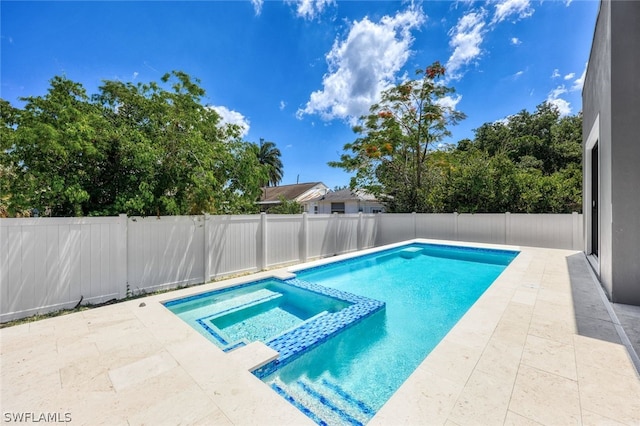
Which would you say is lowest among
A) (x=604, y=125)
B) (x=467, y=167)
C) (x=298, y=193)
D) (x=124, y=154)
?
(x=124, y=154)

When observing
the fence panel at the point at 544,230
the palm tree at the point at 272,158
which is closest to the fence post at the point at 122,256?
the fence panel at the point at 544,230

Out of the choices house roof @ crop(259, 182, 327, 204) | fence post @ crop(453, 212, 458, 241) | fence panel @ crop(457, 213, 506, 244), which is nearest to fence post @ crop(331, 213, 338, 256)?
fence post @ crop(453, 212, 458, 241)

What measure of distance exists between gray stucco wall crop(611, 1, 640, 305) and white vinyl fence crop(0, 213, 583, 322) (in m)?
7.04

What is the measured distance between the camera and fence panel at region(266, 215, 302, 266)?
26.2 feet

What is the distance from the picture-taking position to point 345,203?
24859 mm

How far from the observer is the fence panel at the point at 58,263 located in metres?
4.10

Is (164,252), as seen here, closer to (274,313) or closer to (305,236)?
(274,313)

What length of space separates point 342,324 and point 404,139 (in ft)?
45.0

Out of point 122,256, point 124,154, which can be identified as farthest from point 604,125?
point 122,256

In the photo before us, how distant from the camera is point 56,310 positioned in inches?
177

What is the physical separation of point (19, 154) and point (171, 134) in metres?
2.41

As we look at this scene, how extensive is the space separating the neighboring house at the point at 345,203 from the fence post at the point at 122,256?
19000mm

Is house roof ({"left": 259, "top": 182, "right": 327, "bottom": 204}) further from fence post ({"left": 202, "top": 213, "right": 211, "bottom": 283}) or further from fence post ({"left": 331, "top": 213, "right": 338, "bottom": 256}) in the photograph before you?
fence post ({"left": 202, "top": 213, "right": 211, "bottom": 283})

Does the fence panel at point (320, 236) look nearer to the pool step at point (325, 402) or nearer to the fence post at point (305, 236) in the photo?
the fence post at point (305, 236)
